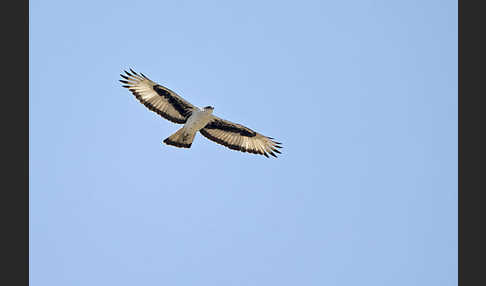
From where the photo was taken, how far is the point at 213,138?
1708 centimetres

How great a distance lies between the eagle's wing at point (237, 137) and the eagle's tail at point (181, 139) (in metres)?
0.86

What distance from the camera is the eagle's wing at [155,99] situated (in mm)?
16219

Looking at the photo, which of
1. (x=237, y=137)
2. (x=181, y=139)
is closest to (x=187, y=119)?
(x=181, y=139)

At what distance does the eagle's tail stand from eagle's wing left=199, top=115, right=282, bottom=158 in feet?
2.82

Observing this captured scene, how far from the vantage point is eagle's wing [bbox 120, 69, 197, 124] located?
1622 centimetres

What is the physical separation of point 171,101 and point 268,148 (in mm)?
3184

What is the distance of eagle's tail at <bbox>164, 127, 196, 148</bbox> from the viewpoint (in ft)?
52.3

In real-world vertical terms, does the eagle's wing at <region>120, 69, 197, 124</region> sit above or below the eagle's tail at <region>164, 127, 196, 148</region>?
above

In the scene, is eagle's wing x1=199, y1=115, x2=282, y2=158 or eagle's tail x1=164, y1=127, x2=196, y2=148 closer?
eagle's tail x1=164, y1=127, x2=196, y2=148

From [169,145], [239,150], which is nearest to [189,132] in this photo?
[169,145]

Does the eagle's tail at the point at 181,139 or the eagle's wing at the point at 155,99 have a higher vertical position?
the eagle's wing at the point at 155,99

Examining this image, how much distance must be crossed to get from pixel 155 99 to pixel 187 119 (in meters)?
1.01

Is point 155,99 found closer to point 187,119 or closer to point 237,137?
point 187,119

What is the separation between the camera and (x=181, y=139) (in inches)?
631
